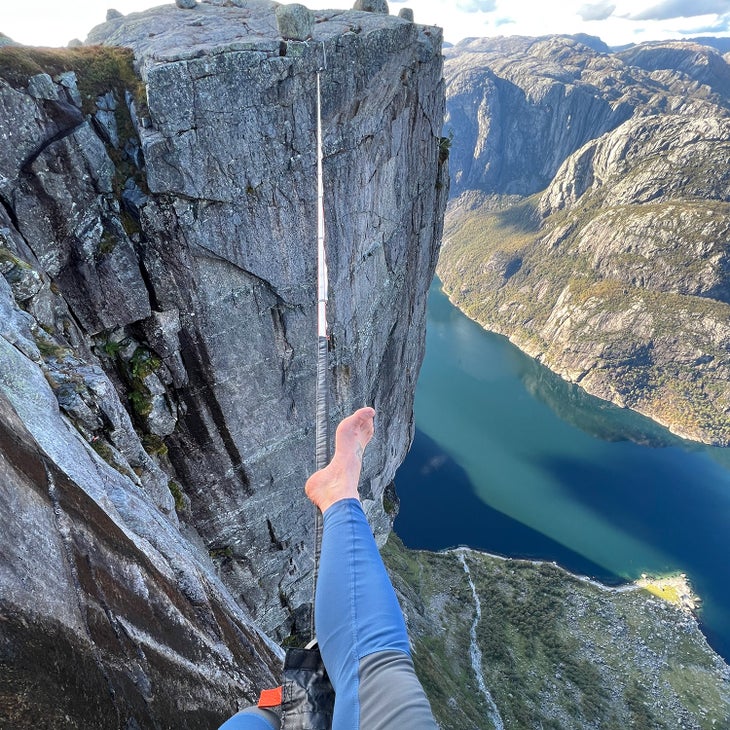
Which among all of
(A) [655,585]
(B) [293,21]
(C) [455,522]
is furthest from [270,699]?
(A) [655,585]

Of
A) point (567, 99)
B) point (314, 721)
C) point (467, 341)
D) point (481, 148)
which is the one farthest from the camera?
point (481, 148)

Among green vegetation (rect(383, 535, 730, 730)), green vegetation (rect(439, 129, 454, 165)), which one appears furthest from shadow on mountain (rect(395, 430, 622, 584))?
green vegetation (rect(439, 129, 454, 165))

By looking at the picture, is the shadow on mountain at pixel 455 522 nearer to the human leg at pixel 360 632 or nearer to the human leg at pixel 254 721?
the human leg at pixel 254 721

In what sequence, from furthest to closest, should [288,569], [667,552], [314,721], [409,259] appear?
[667,552] → [409,259] → [288,569] → [314,721]

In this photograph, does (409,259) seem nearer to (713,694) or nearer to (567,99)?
(713,694)

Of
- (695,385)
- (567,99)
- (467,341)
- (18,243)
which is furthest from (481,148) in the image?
(18,243)

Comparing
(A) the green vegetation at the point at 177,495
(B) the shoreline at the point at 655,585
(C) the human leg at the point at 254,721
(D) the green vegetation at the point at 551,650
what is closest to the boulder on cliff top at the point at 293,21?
(A) the green vegetation at the point at 177,495
